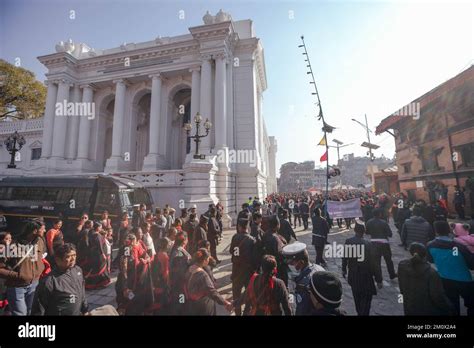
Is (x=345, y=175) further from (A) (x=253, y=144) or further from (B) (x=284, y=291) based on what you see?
(B) (x=284, y=291)

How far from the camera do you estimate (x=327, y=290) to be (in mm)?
2115

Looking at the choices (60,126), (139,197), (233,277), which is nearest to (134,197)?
(139,197)

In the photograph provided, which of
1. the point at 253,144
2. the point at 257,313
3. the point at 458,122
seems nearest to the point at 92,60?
the point at 253,144

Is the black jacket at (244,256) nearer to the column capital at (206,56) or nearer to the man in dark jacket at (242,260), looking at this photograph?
the man in dark jacket at (242,260)

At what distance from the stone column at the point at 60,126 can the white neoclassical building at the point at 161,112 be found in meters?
0.07

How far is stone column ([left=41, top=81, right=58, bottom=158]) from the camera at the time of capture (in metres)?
19.5

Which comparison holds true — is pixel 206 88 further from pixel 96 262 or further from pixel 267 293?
pixel 267 293

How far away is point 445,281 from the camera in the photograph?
11.3ft

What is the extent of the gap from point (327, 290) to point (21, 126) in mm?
34423

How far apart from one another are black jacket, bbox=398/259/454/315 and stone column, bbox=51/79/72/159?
24.7m

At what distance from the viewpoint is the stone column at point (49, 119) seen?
766 inches

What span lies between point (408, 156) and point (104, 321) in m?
21.9

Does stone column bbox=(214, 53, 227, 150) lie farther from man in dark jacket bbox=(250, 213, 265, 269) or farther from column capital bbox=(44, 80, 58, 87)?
column capital bbox=(44, 80, 58, 87)

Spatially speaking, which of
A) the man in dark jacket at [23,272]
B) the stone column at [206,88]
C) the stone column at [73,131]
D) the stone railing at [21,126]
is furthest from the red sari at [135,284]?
the stone railing at [21,126]
